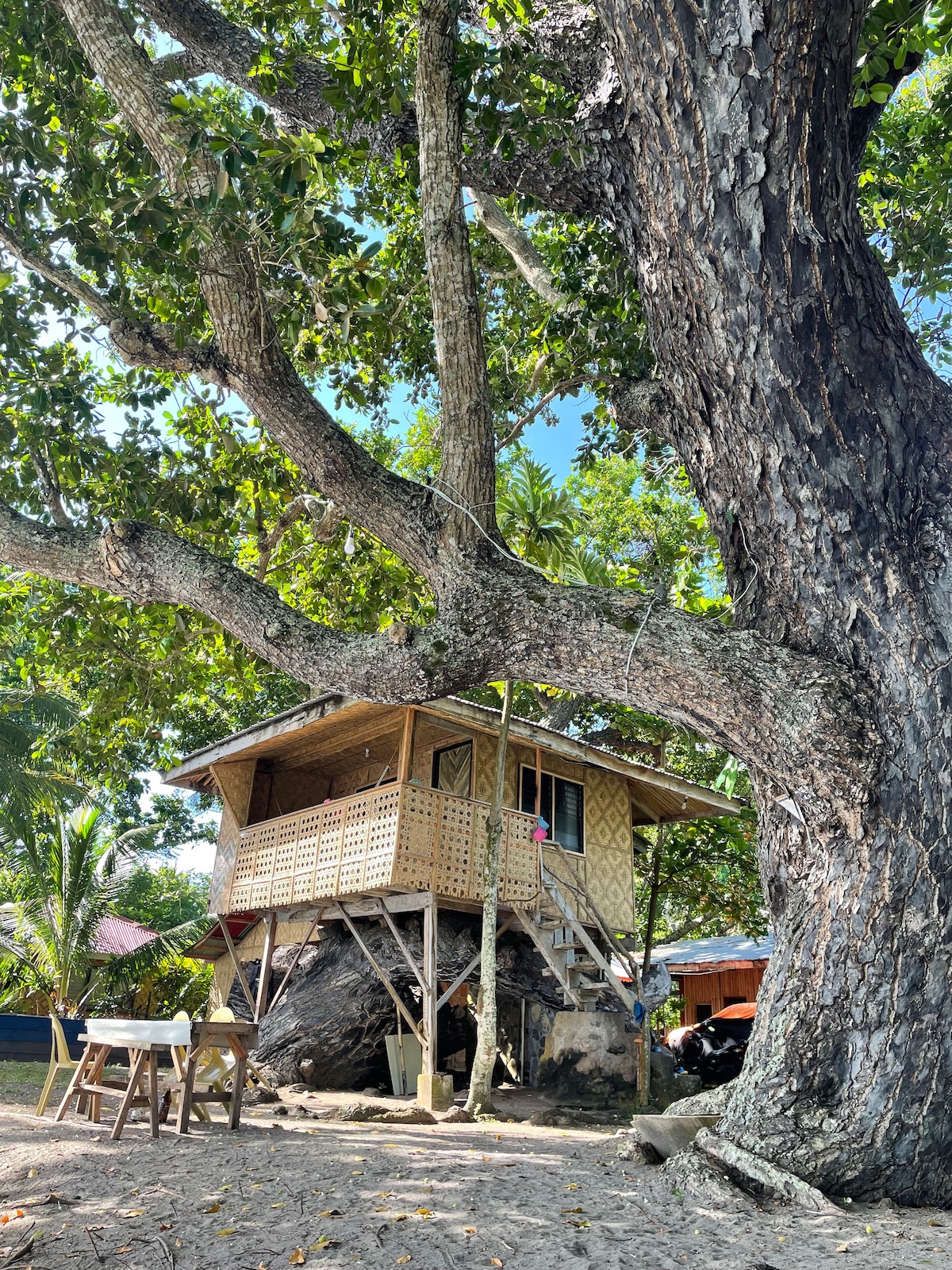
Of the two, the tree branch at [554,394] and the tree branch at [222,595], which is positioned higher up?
the tree branch at [554,394]

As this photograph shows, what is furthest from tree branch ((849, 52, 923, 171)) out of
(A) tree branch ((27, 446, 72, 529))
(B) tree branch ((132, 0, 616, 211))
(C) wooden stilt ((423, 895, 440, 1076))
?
(C) wooden stilt ((423, 895, 440, 1076))

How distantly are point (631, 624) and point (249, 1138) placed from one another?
4938mm

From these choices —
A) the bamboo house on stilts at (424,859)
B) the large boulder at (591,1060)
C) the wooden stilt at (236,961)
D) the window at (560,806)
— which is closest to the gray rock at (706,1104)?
the bamboo house on stilts at (424,859)

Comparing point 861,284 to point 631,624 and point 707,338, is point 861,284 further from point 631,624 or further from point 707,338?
point 631,624

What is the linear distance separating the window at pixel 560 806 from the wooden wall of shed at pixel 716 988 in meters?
10.8

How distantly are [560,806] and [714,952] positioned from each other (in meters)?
8.28

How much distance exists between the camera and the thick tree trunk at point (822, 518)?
4.63 m

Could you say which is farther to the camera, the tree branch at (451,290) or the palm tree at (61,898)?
the palm tree at (61,898)

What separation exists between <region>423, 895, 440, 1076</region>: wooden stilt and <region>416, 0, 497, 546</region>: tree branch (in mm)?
6664

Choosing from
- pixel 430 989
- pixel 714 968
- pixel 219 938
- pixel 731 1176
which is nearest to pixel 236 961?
pixel 219 938

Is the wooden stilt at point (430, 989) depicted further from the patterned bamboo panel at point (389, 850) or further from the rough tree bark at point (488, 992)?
the rough tree bark at point (488, 992)

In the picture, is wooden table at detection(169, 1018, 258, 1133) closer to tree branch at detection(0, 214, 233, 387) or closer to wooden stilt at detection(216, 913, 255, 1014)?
tree branch at detection(0, 214, 233, 387)

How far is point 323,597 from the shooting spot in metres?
13.8

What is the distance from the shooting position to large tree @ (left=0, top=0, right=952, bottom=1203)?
4.72 m
